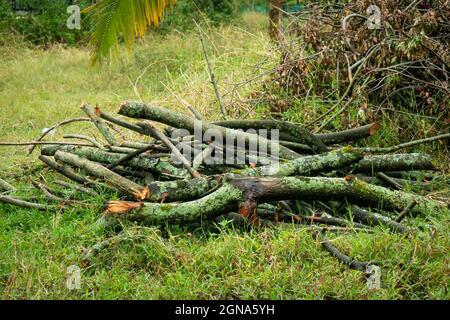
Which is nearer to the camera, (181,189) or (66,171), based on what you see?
(181,189)

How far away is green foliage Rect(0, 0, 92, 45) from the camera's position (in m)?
13.8

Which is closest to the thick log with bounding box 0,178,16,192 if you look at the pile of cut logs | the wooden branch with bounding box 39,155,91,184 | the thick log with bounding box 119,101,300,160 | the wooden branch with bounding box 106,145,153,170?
the pile of cut logs

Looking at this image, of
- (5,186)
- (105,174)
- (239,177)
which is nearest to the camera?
(239,177)

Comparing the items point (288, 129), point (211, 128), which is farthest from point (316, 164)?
point (211, 128)

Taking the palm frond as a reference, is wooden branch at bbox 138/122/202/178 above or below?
below

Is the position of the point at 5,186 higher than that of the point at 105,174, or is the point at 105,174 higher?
the point at 105,174

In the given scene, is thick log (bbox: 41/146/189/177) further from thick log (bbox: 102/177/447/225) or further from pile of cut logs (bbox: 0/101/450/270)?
thick log (bbox: 102/177/447/225)

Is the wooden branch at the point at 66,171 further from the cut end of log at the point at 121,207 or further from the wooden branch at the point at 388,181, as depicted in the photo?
the wooden branch at the point at 388,181

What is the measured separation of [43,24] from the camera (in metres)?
14.0

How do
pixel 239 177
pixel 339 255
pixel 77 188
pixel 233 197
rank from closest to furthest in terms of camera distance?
pixel 339 255 < pixel 233 197 < pixel 239 177 < pixel 77 188

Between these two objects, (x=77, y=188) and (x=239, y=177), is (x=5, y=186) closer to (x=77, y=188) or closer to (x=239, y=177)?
(x=77, y=188)

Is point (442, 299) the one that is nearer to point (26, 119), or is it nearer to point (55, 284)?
point (55, 284)

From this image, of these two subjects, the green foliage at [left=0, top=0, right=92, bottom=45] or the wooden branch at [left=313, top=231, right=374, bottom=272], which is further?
the green foliage at [left=0, top=0, right=92, bottom=45]

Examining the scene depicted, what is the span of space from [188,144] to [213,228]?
907mm
